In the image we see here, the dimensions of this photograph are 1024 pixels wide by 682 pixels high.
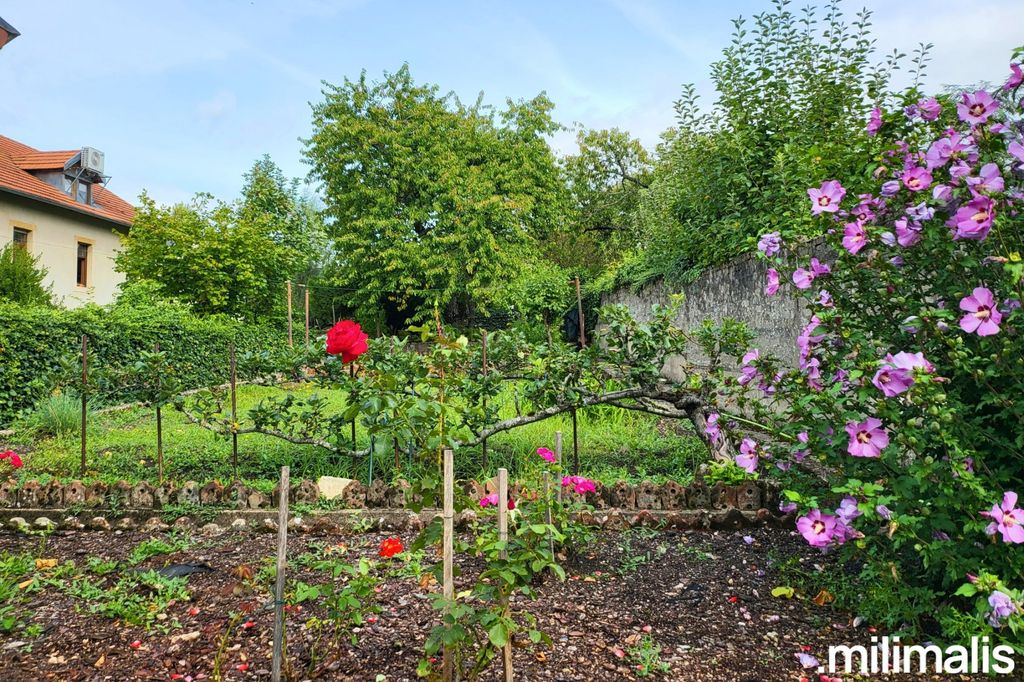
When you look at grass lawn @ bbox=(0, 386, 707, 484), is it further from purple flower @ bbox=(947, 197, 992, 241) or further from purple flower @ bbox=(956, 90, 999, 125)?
purple flower @ bbox=(956, 90, 999, 125)

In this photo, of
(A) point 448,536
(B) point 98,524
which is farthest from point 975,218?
(B) point 98,524

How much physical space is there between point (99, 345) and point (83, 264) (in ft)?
44.4

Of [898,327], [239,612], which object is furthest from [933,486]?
[239,612]

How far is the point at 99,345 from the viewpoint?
980cm

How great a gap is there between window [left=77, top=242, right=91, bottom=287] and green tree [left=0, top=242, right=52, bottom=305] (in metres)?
6.34

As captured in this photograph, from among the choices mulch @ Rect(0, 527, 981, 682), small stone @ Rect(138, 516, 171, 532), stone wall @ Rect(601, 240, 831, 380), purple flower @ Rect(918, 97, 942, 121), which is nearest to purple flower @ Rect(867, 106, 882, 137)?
purple flower @ Rect(918, 97, 942, 121)

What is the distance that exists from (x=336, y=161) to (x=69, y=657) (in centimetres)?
1903

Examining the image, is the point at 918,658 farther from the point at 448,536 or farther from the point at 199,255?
the point at 199,255

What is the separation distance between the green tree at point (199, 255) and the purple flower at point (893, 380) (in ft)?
56.2

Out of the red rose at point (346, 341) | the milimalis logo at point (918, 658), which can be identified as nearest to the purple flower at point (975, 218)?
the milimalis logo at point (918, 658)

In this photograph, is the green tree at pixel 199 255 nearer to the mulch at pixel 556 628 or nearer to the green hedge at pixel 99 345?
the green hedge at pixel 99 345

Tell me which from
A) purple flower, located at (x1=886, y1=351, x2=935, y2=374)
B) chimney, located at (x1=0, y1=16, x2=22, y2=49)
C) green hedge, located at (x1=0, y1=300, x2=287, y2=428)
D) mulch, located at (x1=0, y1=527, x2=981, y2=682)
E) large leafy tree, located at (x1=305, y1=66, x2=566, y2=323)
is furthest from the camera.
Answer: large leafy tree, located at (x1=305, y1=66, x2=566, y2=323)

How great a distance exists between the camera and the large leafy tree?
1916 cm

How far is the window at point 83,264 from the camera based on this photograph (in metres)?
20.8
